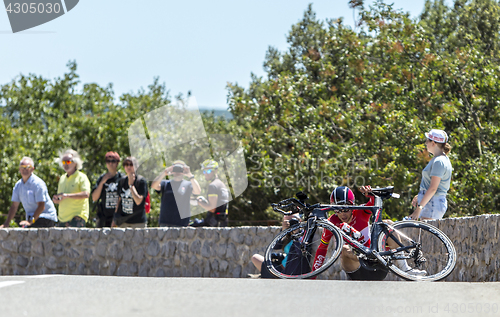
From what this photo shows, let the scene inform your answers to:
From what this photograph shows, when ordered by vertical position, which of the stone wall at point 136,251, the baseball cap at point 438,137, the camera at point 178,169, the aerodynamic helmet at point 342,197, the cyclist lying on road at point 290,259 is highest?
the baseball cap at point 438,137

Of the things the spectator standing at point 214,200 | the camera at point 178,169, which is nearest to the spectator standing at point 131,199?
the camera at point 178,169

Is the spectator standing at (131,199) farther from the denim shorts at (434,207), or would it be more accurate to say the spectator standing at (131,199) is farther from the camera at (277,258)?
the denim shorts at (434,207)

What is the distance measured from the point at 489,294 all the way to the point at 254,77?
26576 millimetres

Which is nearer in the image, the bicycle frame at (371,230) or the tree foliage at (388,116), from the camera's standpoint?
the bicycle frame at (371,230)

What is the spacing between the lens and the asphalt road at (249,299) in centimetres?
380

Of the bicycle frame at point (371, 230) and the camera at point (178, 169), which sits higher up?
the camera at point (178, 169)

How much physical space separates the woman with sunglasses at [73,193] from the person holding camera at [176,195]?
1.11 meters

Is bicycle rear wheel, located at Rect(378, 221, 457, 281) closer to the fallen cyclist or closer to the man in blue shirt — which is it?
the fallen cyclist

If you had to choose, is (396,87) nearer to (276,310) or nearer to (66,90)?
(276,310)

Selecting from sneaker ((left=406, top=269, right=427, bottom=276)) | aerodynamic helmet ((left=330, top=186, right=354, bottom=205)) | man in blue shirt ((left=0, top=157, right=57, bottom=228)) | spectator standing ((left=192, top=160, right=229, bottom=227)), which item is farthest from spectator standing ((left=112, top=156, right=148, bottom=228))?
sneaker ((left=406, top=269, right=427, bottom=276))

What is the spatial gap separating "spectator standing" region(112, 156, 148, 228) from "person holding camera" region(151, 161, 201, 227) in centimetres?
23

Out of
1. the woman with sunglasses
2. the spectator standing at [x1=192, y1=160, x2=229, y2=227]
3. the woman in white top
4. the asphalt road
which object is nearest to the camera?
the asphalt road

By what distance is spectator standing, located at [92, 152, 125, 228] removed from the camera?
9227mm

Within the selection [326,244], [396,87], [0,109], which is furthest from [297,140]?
[0,109]
